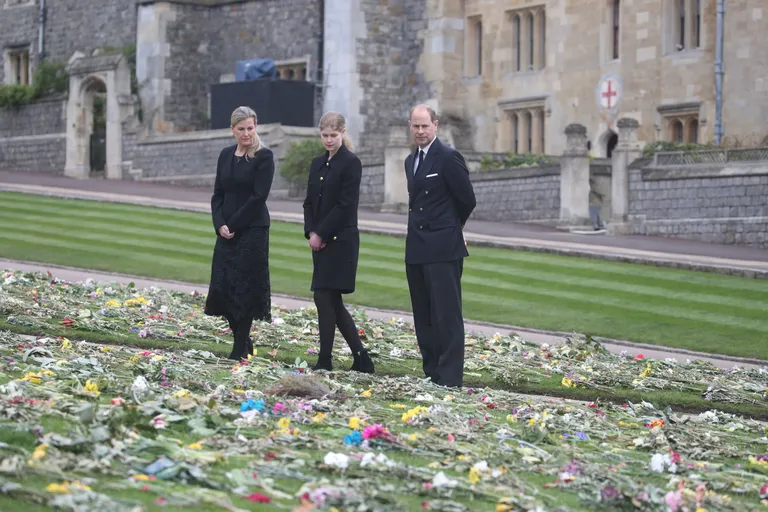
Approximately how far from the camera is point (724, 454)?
8430 millimetres

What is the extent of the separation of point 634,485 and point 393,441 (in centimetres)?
148

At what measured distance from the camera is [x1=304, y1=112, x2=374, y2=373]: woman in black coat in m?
11.0

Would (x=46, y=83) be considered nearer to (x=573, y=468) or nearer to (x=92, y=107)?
(x=92, y=107)

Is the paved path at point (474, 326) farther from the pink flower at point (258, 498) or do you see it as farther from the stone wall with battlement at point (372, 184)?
the stone wall with battlement at point (372, 184)

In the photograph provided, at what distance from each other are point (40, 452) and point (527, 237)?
2141 centimetres

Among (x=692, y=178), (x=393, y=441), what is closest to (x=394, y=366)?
(x=393, y=441)

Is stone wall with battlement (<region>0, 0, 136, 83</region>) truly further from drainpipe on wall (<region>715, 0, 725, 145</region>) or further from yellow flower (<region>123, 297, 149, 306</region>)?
yellow flower (<region>123, 297, 149, 306</region>)

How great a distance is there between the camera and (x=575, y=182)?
101 ft

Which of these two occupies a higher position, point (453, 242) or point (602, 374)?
point (453, 242)

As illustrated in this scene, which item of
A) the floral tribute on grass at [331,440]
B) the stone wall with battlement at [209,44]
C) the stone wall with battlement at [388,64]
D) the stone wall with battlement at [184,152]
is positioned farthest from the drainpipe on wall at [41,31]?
the floral tribute on grass at [331,440]

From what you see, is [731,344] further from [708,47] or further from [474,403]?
[708,47]

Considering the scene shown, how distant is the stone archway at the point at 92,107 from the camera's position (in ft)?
146

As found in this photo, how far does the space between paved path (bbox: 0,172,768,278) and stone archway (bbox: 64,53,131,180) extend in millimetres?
4134

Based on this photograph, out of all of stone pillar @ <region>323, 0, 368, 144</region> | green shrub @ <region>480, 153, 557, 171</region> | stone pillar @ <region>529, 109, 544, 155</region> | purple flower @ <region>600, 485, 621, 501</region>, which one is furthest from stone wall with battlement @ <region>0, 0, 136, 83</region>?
purple flower @ <region>600, 485, 621, 501</region>
